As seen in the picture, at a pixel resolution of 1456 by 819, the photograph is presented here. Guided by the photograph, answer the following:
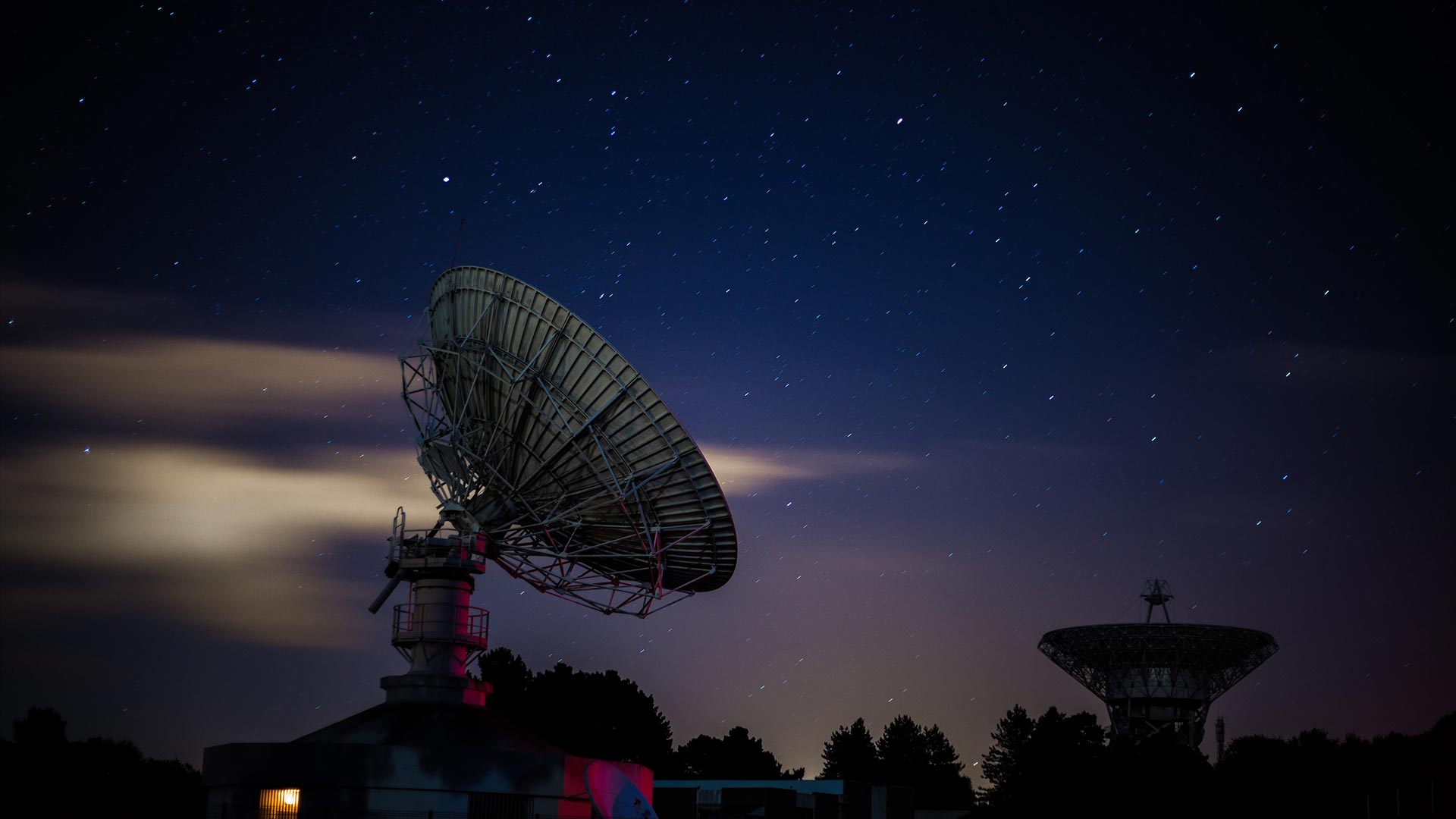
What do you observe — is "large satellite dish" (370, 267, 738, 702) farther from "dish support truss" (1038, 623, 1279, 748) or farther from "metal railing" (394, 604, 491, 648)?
"dish support truss" (1038, 623, 1279, 748)

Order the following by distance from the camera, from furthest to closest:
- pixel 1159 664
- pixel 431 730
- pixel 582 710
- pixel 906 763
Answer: pixel 906 763
pixel 582 710
pixel 1159 664
pixel 431 730

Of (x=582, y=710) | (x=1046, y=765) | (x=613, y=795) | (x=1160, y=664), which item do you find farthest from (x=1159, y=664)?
(x=613, y=795)

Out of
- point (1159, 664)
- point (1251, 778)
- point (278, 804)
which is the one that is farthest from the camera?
point (1159, 664)

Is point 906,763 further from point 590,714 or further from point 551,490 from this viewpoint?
point 551,490

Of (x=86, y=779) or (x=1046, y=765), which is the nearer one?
(x=86, y=779)

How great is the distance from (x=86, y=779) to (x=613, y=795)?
177ft

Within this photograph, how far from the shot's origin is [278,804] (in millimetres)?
36438

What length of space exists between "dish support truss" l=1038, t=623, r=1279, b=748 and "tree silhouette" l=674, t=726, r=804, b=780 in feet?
87.3

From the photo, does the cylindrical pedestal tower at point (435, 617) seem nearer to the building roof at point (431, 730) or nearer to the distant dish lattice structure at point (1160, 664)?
the building roof at point (431, 730)

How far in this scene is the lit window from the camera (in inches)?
1423

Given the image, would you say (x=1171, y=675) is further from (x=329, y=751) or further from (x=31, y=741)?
(x=31, y=741)

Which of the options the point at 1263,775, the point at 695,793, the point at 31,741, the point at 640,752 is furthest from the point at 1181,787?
the point at 31,741

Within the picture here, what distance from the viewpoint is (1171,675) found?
75438 mm

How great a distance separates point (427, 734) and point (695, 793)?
26.0 metres
